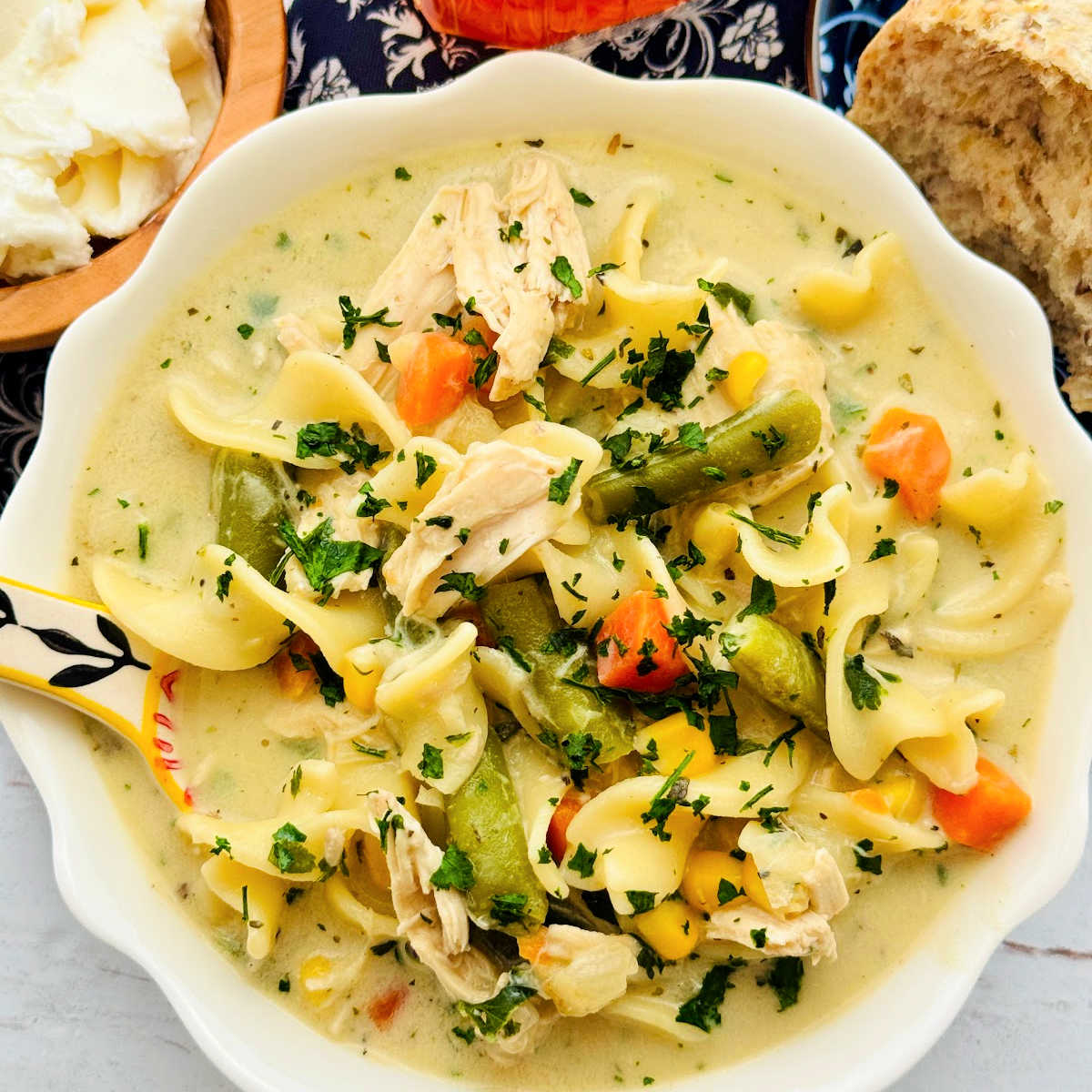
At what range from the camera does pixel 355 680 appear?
10.9 ft

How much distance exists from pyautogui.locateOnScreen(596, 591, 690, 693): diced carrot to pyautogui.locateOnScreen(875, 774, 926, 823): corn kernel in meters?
0.70

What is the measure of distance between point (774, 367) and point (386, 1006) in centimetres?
217

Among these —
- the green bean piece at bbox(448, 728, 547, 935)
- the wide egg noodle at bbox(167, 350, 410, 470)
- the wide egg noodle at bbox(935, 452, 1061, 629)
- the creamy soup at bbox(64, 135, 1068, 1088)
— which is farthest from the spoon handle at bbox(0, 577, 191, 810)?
the wide egg noodle at bbox(935, 452, 1061, 629)

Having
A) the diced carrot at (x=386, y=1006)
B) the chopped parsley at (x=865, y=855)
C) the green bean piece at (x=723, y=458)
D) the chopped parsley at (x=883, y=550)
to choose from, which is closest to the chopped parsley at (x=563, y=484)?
the green bean piece at (x=723, y=458)

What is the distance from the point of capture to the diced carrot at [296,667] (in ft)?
11.4

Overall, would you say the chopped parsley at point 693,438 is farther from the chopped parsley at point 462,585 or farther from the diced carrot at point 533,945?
the diced carrot at point 533,945

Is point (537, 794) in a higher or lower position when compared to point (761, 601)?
lower

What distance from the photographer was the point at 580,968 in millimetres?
3150

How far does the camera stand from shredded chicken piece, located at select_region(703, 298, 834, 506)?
3.35 meters

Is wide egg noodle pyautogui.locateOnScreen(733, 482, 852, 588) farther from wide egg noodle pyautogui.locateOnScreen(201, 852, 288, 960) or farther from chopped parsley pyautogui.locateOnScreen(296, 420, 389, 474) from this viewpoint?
wide egg noodle pyautogui.locateOnScreen(201, 852, 288, 960)

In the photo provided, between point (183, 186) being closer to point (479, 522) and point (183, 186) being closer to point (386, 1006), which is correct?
point (479, 522)

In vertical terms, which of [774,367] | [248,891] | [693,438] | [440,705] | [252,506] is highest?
[774,367]

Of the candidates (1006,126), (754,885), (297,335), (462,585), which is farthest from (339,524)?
(1006,126)

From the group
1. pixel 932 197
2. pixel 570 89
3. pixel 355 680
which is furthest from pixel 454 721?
pixel 932 197
